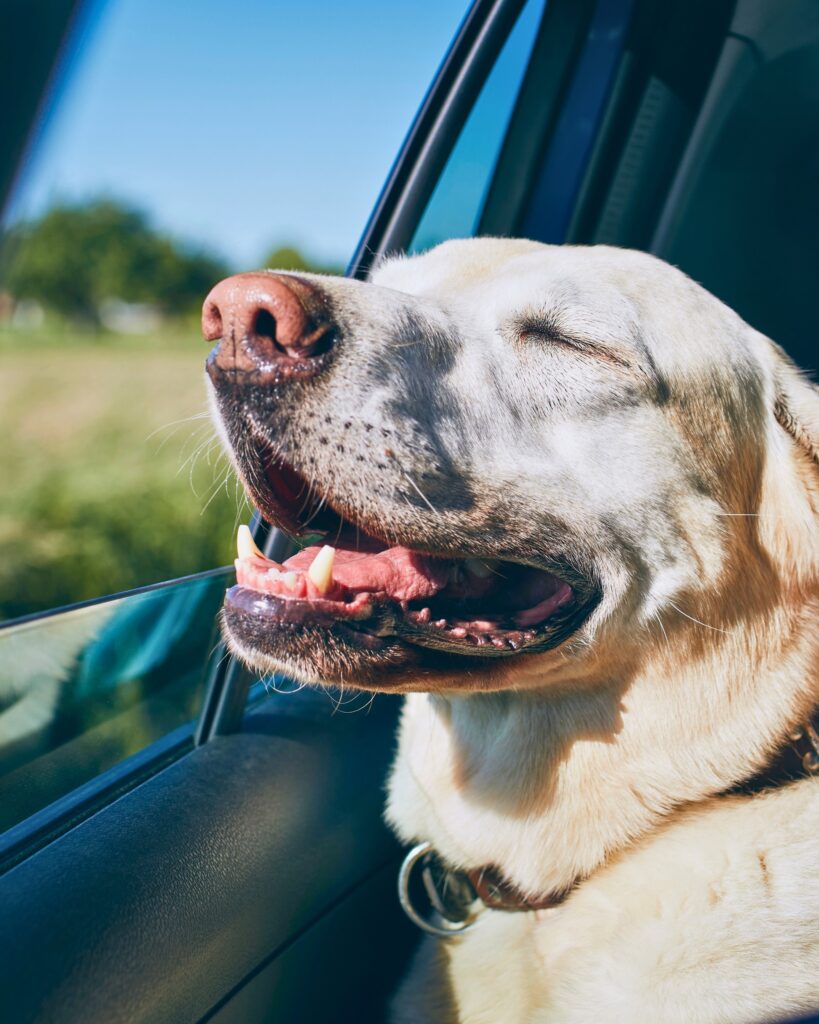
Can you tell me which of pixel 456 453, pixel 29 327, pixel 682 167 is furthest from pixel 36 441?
pixel 456 453

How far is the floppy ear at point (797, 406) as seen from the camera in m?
2.07

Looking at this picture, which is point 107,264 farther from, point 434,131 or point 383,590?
point 383,590

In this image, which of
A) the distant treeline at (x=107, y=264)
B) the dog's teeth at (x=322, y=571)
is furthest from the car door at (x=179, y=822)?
the distant treeline at (x=107, y=264)

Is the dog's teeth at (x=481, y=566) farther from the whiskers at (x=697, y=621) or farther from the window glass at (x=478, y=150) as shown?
the window glass at (x=478, y=150)

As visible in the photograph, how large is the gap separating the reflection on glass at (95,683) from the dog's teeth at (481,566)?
2.47ft

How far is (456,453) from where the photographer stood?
5.66 ft

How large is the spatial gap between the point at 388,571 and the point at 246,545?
313mm

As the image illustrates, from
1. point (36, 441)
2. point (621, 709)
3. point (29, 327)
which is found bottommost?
point (29, 327)

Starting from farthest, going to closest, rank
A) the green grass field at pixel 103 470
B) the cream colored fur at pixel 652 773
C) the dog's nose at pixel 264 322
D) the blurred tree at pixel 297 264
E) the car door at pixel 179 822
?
1. the green grass field at pixel 103 470
2. the blurred tree at pixel 297 264
3. the cream colored fur at pixel 652 773
4. the dog's nose at pixel 264 322
5. the car door at pixel 179 822

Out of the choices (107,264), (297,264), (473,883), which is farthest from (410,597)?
(107,264)

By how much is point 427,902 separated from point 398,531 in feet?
3.81

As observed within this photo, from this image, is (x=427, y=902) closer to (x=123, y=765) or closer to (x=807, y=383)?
(x=123, y=765)

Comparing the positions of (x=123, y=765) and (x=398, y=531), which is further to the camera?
(x=123, y=765)

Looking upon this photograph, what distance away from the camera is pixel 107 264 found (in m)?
29.4
